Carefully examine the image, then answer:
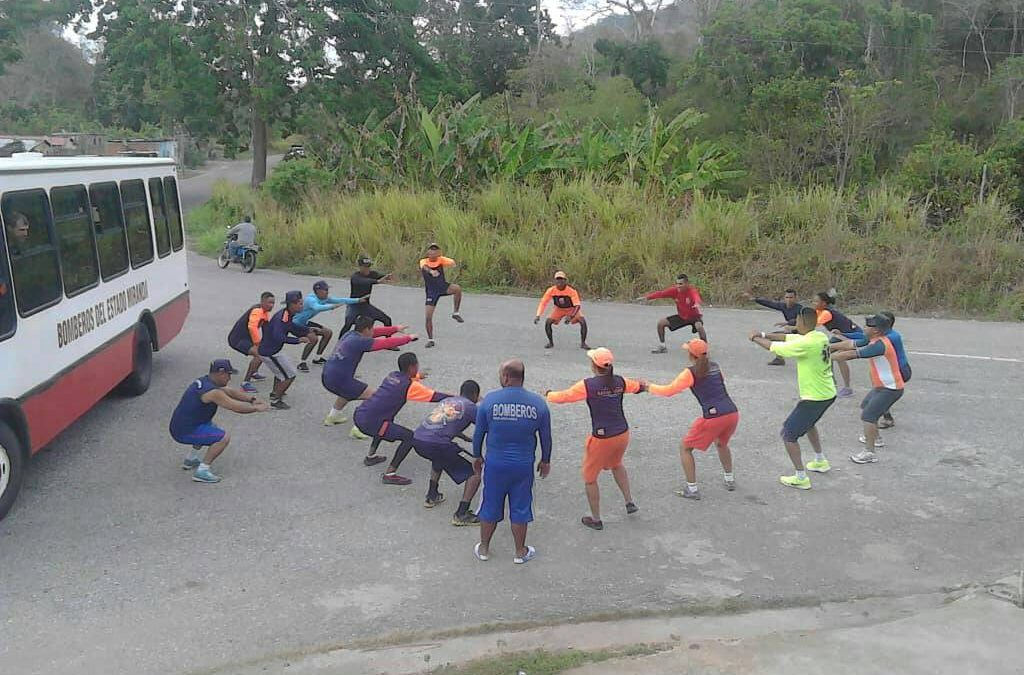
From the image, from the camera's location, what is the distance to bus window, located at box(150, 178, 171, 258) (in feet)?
35.6

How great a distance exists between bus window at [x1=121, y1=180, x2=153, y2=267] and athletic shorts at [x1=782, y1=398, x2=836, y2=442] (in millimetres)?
6928

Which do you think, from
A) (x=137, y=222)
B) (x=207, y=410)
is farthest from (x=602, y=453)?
(x=137, y=222)

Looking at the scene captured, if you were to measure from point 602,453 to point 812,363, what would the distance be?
7.13 ft

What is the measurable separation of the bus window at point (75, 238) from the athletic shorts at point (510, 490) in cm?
428

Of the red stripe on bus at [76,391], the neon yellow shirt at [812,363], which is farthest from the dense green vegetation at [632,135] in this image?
the red stripe on bus at [76,391]

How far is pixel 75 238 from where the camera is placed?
8.23 m

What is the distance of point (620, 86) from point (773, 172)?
44.1 feet

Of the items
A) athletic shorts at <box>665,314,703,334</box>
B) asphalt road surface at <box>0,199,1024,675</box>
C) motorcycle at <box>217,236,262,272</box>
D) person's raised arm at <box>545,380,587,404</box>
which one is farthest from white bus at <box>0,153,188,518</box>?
motorcycle at <box>217,236,262,272</box>

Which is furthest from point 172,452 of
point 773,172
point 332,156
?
point 773,172

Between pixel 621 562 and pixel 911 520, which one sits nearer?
pixel 621 562

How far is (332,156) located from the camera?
24.5 metres

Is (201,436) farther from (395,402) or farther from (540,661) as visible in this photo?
(540,661)

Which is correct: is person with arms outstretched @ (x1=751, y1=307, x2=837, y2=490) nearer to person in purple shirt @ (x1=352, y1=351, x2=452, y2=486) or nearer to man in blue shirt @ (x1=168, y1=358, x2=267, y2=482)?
person in purple shirt @ (x1=352, y1=351, x2=452, y2=486)

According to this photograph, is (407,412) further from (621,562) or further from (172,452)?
(621,562)
